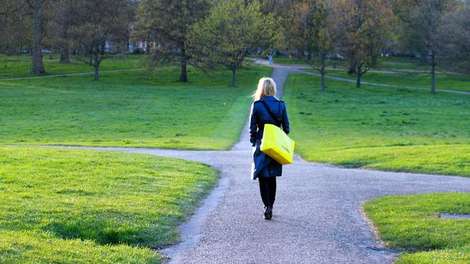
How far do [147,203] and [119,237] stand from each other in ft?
6.84

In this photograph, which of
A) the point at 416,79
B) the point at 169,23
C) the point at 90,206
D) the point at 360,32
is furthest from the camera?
the point at 416,79

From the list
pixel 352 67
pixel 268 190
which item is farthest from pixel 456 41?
pixel 268 190

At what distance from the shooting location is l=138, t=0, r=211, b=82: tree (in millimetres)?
66250

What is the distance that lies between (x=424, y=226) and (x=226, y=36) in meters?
56.9

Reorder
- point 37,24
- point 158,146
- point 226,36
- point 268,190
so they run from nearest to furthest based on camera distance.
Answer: point 268,190 → point 158,146 → point 37,24 → point 226,36

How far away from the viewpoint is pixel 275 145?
10.4m

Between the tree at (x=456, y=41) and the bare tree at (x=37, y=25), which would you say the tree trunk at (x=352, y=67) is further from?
the bare tree at (x=37, y=25)

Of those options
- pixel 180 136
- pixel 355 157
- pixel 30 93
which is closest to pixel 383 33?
pixel 30 93

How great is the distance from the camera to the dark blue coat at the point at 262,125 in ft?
34.9

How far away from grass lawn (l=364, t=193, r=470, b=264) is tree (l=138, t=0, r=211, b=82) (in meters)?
55.5

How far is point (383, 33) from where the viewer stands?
226 feet

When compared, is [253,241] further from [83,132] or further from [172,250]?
[83,132]

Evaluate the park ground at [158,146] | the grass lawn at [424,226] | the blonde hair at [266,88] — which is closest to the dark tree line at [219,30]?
the park ground at [158,146]

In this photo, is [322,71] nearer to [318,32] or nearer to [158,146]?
[318,32]
